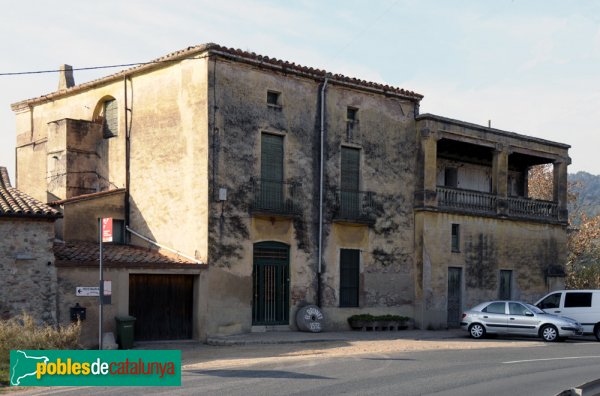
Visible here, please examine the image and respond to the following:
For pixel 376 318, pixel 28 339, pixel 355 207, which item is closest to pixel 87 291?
pixel 28 339

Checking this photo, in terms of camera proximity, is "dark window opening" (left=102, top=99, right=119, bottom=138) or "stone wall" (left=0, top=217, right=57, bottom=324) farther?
"dark window opening" (left=102, top=99, right=119, bottom=138)

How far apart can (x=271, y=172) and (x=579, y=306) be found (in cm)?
1156

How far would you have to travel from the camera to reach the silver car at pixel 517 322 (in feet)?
80.6

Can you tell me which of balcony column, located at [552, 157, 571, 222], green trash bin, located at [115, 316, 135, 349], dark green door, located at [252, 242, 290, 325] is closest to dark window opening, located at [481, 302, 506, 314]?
dark green door, located at [252, 242, 290, 325]

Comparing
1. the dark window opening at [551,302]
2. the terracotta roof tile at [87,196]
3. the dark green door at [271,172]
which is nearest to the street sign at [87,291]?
the terracotta roof tile at [87,196]

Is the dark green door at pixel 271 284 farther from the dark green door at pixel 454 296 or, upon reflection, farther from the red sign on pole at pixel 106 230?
the red sign on pole at pixel 106 230

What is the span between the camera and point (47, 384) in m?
14.2

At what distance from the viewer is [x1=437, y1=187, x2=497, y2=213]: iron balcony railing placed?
98.9 feet

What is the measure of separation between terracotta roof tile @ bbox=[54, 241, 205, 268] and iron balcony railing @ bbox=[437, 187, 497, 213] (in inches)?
445

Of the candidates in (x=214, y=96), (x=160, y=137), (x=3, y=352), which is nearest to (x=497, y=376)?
(x=3, y=352)

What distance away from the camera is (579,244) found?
45.2 meters

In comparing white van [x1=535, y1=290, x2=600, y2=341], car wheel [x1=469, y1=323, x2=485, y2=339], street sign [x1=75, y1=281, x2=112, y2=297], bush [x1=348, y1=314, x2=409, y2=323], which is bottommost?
car wheel [x1=469, y1=323, x2=485, y2=339]

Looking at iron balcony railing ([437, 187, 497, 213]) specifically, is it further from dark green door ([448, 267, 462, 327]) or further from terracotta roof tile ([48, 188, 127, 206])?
terracotta roof tile ([48, 188, 127, 206])

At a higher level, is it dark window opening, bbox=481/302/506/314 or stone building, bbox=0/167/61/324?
stone building, bbox=0/167/61/324
